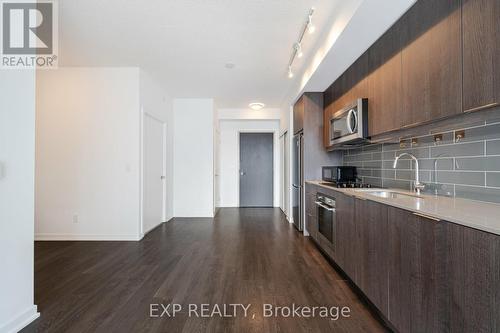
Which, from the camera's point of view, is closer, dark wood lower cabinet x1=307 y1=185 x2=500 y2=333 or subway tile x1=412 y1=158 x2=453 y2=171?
dark wood lower cabinet x1=307 y1=185 x2=500 y2=333

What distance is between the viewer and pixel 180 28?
8.53 feet

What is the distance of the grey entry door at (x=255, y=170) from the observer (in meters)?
6.68

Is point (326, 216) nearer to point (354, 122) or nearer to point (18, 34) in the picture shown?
point (354, 122)

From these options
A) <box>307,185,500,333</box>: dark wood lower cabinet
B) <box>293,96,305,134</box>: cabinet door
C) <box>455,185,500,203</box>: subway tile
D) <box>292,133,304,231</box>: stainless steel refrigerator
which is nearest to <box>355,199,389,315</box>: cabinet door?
<box>307,185,500,333</box>: dark wood lower cabinet

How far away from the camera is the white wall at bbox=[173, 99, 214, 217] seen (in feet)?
17.3

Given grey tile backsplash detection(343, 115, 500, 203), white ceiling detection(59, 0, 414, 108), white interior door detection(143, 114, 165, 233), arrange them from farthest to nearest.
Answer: white interior door detection(143, 114, 165, 233)
white ceiling detection(59, 0, 414, 108)
grey tile backsplash detection(343, 115, 500, 203)

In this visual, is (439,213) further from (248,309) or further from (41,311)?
(41,311)

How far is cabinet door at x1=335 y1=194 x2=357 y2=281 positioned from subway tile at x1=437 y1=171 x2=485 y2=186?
0.69m

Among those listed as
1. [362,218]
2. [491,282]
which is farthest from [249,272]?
[491,282]

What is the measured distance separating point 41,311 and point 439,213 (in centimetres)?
278

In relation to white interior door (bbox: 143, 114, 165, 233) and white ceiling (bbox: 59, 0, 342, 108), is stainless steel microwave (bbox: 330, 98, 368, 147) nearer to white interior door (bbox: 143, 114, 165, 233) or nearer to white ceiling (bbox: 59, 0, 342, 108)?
white ceiling (bbox: 59, 0, 342, 108)

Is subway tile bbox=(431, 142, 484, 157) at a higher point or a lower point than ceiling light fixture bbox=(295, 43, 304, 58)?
lower

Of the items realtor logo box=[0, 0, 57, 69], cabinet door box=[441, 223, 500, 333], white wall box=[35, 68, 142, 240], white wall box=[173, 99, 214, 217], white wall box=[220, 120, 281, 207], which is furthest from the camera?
white wall box=[220, 120, 281, 207]

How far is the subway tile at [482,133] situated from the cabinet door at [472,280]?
2.78 ft
